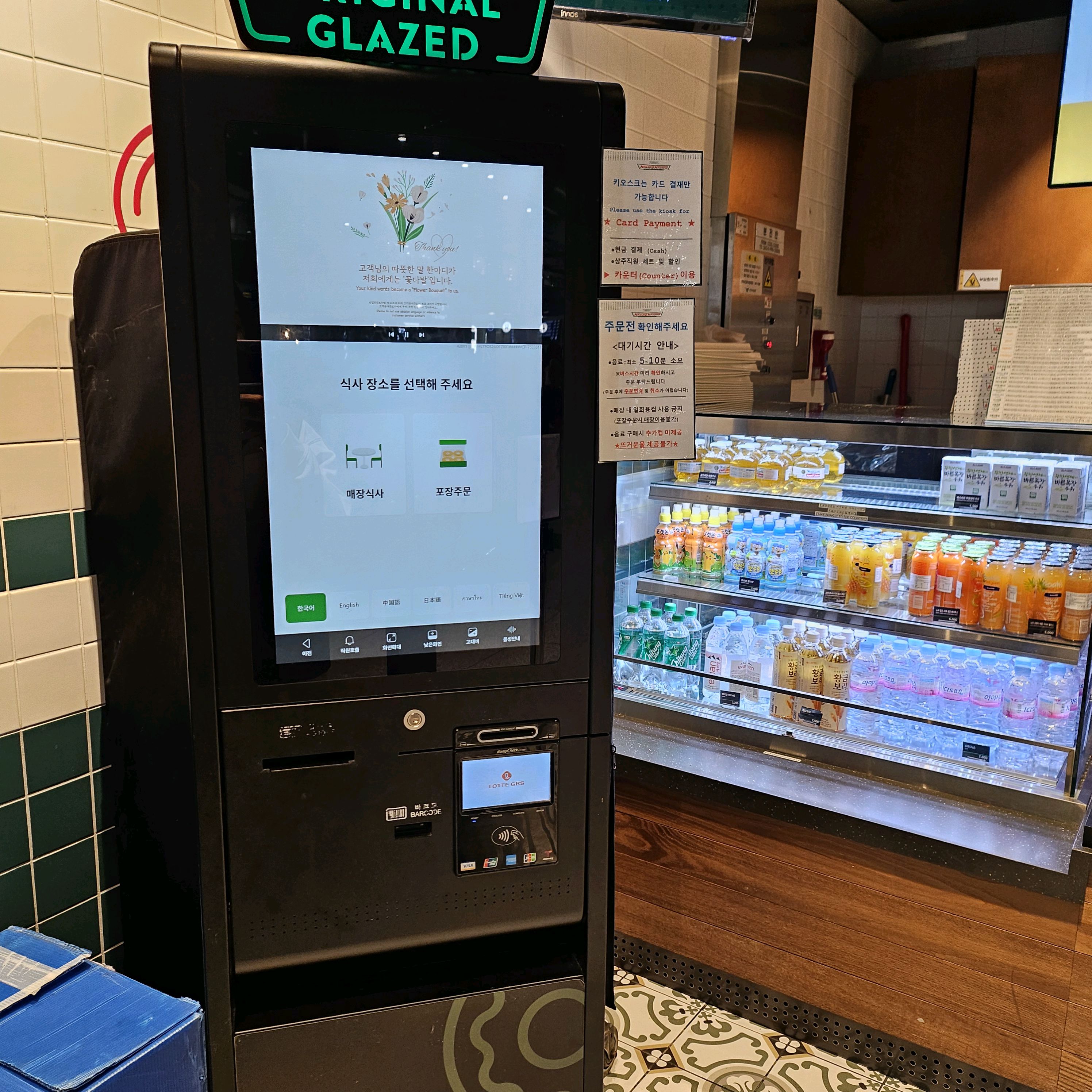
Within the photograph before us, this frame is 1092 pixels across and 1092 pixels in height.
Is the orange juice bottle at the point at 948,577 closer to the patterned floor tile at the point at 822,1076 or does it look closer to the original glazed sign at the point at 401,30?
the patterned floor tile at the point at 822,1076

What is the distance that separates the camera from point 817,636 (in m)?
2.53

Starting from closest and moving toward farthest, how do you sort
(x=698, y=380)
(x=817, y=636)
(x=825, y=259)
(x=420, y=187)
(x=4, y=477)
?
1. (x=420, y=187)
2. (x=4, y=477)
3. (x=817, y=636)
4. (x=698, y=380)
5. (x=825, y=259)

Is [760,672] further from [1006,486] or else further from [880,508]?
[1006,486]

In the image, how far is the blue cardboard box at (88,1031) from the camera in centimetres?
134

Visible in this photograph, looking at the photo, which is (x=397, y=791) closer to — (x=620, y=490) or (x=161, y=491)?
(x=161, y=491)

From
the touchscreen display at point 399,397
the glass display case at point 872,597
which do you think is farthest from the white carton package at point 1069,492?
the touchscreen display at point 399,397

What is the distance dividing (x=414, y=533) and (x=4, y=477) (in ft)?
3.51

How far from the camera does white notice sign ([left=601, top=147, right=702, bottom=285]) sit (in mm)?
1192

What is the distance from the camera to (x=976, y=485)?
218 centimetres

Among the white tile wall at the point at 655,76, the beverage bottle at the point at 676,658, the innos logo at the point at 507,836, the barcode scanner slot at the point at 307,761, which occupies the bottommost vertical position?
the beverage bottle at the point at 676,658

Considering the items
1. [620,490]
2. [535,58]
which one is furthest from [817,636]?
[535,58]

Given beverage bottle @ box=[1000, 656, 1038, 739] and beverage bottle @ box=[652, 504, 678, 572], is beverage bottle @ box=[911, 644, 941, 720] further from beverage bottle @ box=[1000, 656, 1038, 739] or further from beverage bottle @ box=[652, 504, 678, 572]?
beverage bottle @ box=[652, 504, 678, 572]

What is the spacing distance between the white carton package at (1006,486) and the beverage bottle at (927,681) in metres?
0.45

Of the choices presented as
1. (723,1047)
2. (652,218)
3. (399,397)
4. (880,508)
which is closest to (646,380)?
(652,218)
